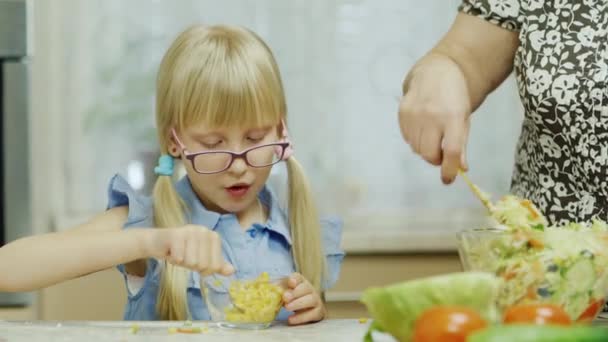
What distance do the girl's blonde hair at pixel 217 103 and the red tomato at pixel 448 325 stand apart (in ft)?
2.57

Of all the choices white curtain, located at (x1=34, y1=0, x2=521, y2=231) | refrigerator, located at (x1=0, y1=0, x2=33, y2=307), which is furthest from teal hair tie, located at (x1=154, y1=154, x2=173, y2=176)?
white curtain, located at (x1=34, y1=0, x2=521, y2=231)

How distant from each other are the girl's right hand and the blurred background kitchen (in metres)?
1.48

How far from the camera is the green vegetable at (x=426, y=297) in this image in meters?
0.77

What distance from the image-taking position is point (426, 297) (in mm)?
771

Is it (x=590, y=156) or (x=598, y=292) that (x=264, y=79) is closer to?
(x=590, y=156)

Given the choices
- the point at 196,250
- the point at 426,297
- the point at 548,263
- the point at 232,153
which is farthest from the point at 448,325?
the point at 232,153

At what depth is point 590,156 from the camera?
1.48 metres

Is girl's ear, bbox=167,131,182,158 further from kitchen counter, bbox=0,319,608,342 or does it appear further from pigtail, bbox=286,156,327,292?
kitchen counter, bbox=0,319,608,342

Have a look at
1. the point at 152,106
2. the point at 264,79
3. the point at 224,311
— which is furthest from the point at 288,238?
the point at 152,106

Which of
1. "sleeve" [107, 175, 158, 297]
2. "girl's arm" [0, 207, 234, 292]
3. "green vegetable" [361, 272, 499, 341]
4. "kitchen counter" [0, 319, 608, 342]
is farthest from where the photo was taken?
"sleeve" [107, 175, 158, 297]

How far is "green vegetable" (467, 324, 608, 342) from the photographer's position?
0.60 meters

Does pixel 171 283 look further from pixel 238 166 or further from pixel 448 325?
pixel 448 325

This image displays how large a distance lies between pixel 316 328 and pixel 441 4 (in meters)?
1.86

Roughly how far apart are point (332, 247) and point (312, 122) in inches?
48.8
